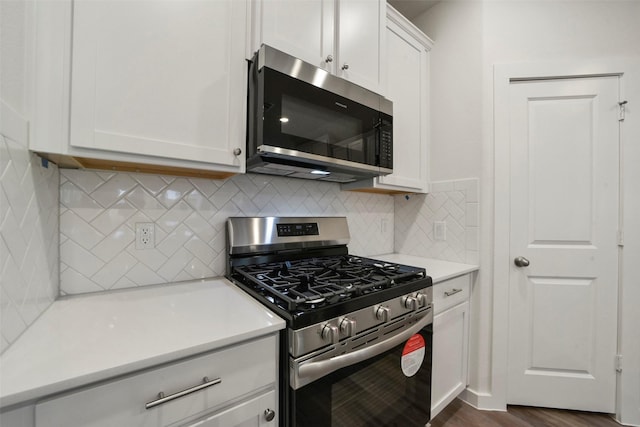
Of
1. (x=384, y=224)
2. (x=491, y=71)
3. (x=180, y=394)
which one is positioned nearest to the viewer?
(x=180, y=394)

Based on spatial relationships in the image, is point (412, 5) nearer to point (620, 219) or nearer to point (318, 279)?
point (620, 219)

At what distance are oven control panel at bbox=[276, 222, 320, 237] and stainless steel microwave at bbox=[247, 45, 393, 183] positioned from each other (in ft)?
0.96

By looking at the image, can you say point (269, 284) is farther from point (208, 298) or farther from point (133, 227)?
point (133, 227)

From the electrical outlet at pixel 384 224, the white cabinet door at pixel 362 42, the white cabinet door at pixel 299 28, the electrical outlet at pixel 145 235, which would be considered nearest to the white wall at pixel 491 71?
the electrical outlet at pixel 384 224

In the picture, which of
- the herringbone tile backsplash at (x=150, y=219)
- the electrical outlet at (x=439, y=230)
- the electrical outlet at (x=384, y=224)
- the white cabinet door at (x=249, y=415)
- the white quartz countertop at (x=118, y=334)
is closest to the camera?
the white quartz countertop at (x=118, y=334)

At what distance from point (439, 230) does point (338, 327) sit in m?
1.35

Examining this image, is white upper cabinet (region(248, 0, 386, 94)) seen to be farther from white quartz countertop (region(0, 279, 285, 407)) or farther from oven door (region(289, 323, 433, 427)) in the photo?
oven door (region(289, 323, 433, 427))

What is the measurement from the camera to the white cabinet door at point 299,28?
1.12m

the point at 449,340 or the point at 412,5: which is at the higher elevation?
the point at 412,5

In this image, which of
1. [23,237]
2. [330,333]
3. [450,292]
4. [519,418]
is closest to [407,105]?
[450,292]

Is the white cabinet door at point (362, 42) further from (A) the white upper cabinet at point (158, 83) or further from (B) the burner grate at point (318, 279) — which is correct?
(B) the burner grate at point (318, 279)

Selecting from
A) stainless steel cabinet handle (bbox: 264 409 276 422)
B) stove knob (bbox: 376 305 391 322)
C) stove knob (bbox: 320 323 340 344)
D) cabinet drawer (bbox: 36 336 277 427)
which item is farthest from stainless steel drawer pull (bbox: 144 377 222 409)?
stove knob (bbox: 376 305 391 322)

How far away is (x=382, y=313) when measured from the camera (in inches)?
39.9

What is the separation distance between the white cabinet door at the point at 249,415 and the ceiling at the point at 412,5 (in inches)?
101
